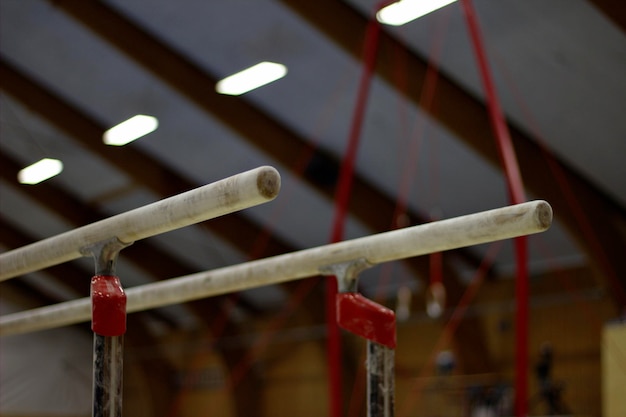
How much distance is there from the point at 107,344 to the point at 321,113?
335 inches

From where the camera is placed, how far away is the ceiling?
9.47 meters

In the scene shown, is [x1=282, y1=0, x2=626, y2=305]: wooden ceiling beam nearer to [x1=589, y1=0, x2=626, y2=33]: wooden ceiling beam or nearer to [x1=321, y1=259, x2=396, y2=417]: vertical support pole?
[x1=589, y1=0, x2=626, y2=33]: wooden ceiling beam

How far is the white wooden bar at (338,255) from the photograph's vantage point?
2885 mm

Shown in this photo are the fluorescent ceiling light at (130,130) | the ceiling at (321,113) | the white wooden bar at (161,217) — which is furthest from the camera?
the fluorescent ceiling light at (130,130)

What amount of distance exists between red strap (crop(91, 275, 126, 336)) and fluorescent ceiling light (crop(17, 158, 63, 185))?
9.07 metres

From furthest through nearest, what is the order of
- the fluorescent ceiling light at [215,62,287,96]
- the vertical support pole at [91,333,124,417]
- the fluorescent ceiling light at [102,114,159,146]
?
the fluorescent ceiling light at [102,114,159,146] < the fluorescent ceiling light at [215,62,287,96] < the vertical support pole at [91,333,124,417]

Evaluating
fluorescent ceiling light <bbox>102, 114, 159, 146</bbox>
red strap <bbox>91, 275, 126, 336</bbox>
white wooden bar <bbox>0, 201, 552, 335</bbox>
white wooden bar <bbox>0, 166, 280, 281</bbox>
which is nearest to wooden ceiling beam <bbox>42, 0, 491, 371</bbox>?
fluorescent ceiling light <bbox>102, 114, 159, 146</bbox>

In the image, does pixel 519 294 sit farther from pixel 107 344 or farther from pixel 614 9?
pixel 614 9

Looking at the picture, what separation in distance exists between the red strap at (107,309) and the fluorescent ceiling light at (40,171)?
29.7ft

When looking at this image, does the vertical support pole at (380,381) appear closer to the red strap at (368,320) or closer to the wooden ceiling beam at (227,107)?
the red strap at (368,320)

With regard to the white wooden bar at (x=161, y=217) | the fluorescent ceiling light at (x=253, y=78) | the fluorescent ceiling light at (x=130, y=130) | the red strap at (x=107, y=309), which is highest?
the fluorescent ceiling light at (x=130, y=130)

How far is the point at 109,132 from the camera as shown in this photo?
12758 millimetres

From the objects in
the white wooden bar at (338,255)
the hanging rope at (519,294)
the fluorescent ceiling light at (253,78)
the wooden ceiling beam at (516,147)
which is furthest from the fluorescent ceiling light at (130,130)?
the hanging rope at (519,294)

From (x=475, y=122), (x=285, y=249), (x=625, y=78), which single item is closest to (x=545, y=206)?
(x=625, y=78)
